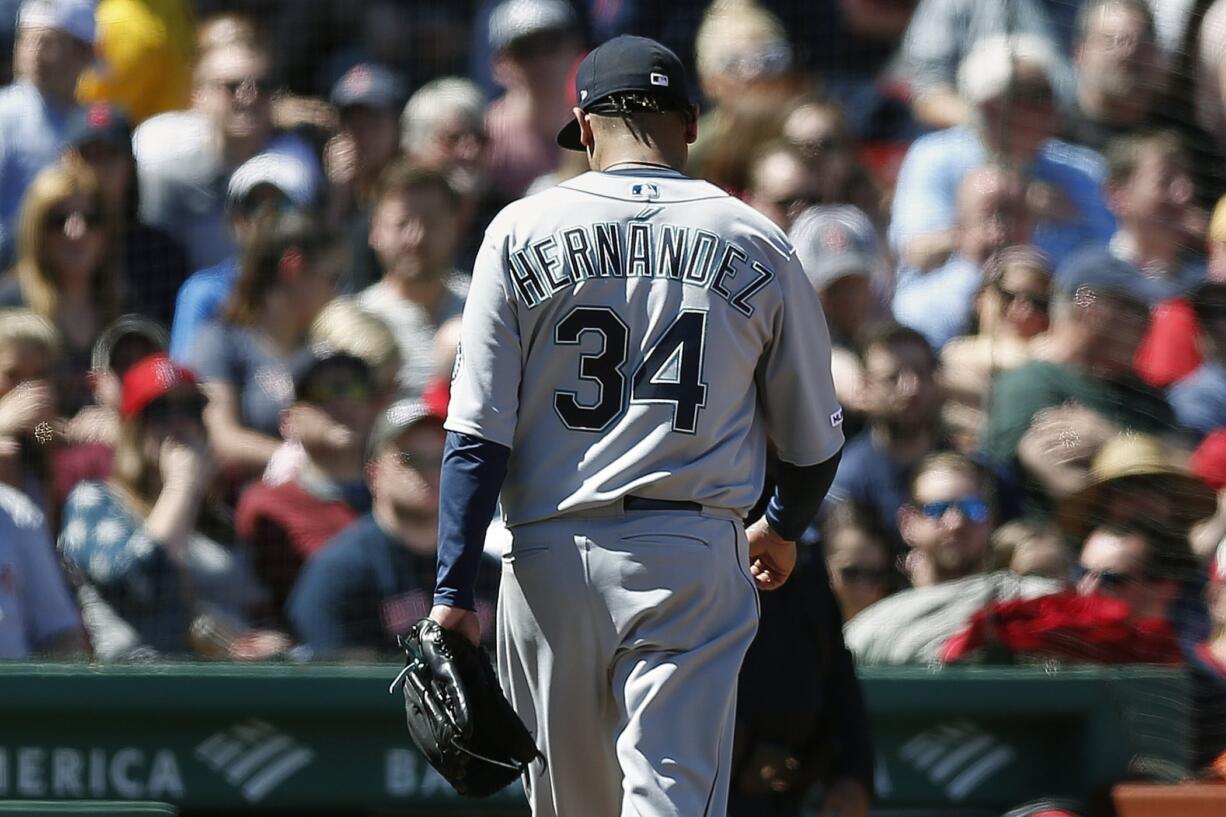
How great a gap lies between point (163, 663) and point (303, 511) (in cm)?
66

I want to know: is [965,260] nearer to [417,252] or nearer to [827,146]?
[827,146]

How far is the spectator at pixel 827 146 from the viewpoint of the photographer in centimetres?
682

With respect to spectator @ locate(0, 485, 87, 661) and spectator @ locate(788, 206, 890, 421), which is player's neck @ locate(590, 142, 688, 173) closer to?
spectator @ locate(0, 485, 87, 661)

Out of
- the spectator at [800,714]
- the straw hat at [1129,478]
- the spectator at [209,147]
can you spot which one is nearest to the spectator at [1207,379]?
the straw hat at [1129,478]

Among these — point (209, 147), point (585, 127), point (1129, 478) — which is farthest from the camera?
point (209, 147)

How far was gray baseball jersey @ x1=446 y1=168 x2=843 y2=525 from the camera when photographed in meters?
3.40

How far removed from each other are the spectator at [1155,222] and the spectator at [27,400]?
316 centimetres

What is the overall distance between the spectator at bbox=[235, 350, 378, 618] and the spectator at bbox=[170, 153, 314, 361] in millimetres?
480

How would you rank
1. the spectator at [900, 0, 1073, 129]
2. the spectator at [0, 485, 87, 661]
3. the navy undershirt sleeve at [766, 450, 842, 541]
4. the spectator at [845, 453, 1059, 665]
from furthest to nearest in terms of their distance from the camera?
the spectator at [900, 0, 1073, 129], the spectator at [845, 453, 1059, 665], the spectator at [0, 485, 87, 661], the navy undershirt sleeve at [766, 450, 842, 541]

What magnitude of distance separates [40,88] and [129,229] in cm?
84

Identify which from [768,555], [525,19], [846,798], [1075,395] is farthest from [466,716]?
[525,19]

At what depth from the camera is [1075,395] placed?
19.6 feet

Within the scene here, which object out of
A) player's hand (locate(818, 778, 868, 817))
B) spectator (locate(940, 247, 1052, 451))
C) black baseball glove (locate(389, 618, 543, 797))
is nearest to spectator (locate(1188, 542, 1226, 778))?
spectator (locate(940, 247, 1052, 451))

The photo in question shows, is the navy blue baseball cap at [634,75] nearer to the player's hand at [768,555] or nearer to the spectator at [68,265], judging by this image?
the player's hand at [768,555]
